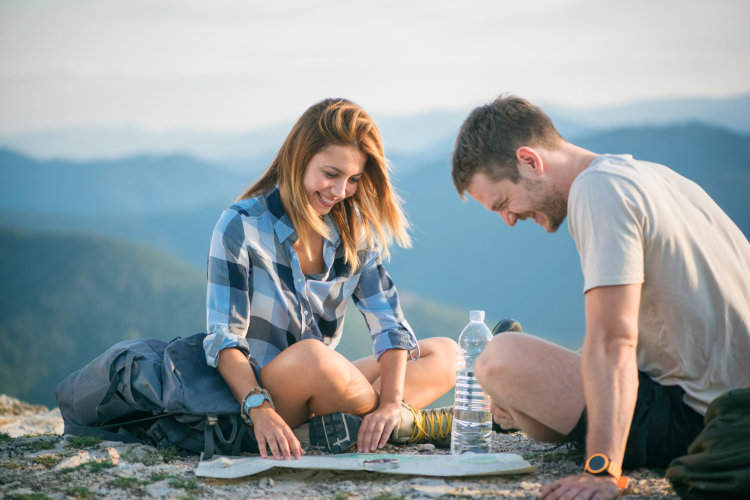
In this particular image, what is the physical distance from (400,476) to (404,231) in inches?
53.9

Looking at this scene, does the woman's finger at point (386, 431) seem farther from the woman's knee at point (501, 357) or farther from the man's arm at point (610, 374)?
the man's arm at point (610, 374)

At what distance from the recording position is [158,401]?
Answer: 263 cm

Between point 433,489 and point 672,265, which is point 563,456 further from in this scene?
point 672,265

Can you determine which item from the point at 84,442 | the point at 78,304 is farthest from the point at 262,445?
the point at 78,304

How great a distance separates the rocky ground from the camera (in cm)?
207

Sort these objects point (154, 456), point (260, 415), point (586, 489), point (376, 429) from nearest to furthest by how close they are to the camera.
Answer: point (586, 489)
point (260, 415)
point (154, 456)
point (376, 429)

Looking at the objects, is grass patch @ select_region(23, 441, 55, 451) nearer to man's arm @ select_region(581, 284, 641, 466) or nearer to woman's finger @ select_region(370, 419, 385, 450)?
woman's finger @ select_region(370, 419, 385, 450)

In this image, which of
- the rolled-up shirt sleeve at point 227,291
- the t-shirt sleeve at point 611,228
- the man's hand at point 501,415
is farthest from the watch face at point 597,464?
the rolled-up shirt sleeve at point 227,291

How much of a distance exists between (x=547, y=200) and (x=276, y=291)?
1.32m

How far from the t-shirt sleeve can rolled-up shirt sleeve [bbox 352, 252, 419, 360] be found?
→ 4.39 feet

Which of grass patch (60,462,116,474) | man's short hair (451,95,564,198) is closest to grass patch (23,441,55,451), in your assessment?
grass patch (60,462,116,474)

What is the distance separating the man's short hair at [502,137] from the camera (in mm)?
2328

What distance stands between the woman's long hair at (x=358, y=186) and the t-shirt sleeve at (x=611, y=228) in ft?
4.44

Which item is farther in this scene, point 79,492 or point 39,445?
point 39,445
